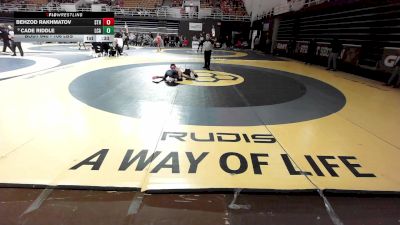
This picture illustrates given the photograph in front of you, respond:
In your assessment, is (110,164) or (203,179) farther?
(110,164)

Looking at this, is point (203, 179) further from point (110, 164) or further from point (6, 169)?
point (6, 169)

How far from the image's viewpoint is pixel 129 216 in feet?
8.21

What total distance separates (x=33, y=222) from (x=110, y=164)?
110 centimetres

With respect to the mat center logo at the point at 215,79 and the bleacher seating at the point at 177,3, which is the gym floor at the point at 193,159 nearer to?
the mat center logo at the point at 215,79

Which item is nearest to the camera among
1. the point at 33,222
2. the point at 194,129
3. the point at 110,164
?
the point at 33,222

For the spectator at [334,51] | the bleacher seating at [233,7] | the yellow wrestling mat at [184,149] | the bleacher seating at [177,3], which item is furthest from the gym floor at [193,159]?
the bleacher seating at [177,3]

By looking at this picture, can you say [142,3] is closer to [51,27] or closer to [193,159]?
[51,27]

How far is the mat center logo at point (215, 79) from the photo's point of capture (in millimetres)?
8656

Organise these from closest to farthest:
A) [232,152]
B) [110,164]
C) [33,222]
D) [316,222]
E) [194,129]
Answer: [33,222] → [316,222] → [110,164] → [232,152] → [194,129]

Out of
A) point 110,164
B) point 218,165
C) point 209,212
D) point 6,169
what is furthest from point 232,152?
point 6,169

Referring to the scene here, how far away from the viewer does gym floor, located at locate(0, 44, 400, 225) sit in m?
2.63

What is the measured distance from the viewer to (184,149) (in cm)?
388

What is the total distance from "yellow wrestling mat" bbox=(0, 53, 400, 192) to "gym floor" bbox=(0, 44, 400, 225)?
0.02 metres

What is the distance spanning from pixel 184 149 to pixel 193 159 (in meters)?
0.33
